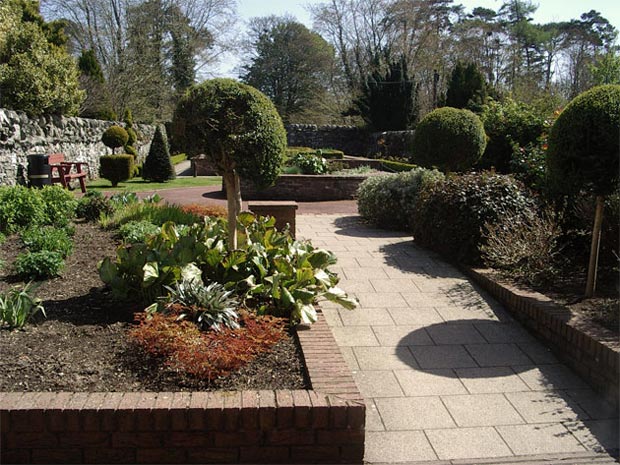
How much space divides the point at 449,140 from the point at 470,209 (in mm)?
3885

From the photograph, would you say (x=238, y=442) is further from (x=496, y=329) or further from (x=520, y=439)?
(x=496, y=329)

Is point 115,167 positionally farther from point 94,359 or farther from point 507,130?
point 94,359

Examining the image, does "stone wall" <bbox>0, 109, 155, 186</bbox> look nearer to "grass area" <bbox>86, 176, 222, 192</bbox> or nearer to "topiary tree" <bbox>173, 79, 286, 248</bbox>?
"grass area" <bbox>86, 176, 222, 192</bbox>

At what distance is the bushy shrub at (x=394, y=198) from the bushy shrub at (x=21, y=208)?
4657 mm

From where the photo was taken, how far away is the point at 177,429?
2.64 meters

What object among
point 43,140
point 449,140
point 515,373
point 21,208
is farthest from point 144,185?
point 515,373

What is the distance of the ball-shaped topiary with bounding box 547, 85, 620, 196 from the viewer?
4039 mm

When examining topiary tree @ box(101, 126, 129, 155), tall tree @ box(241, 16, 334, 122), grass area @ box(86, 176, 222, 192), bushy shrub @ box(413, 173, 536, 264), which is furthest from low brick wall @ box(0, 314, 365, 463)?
tall tree @ box(241, 16, 334, 122)

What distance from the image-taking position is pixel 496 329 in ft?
14.9

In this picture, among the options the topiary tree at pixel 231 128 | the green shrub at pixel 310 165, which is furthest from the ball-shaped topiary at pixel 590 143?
the green shrub at pixel 310 165

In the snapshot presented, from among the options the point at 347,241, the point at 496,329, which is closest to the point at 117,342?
the point at 496,329

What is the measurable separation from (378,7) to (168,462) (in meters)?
34.5

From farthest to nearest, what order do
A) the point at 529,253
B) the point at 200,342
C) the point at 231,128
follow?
1. the point at 529,253
2. the point at 231,128
3. the point at 200,342

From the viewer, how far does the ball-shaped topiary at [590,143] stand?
159 inches
